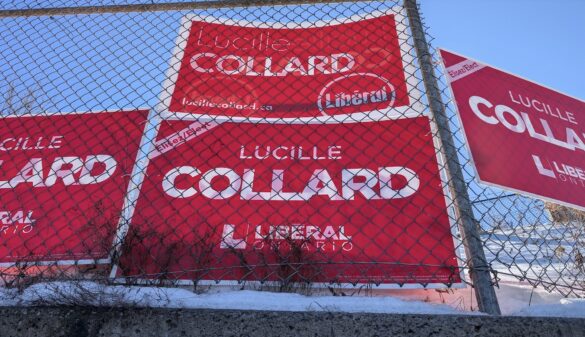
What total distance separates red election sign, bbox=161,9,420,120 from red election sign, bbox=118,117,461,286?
0.58 ft

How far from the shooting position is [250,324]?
61.1 inches

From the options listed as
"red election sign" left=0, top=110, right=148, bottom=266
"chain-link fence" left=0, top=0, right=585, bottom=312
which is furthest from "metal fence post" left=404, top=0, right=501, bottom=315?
"red election sign" left=0, top=110, right=148, bottom=266

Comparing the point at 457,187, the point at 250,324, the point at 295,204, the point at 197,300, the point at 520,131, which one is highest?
the point at 520,131

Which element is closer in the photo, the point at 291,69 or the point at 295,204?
the point at 295,204

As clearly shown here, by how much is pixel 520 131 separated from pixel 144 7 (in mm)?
2581

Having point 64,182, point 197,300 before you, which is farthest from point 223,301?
point 64,182

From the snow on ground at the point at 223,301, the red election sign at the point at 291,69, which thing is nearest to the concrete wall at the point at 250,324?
the snow on ground at the point at 223,301

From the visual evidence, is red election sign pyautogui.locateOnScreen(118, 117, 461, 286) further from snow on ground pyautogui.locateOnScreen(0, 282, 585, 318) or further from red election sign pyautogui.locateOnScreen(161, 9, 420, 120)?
snow on ground pyautogui.locateOnScreen(0, 282, 585, 318)

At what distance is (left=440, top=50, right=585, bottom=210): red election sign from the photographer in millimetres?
2100

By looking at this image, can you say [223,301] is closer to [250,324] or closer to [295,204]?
[250,324]

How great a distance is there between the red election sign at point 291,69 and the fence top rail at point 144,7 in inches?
16.1

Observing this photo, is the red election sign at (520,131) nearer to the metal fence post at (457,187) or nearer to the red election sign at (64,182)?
the metal fence post at (457,187)

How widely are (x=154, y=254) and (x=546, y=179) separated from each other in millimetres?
2108

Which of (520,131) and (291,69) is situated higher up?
(520,131)
